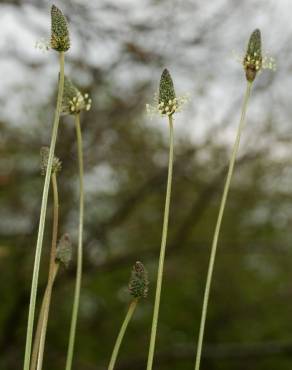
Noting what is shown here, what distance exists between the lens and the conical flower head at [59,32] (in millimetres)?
1381

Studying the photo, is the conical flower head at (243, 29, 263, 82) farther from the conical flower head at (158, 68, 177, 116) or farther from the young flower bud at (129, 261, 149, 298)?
the young flower bud at (129, 261, 149, 298)

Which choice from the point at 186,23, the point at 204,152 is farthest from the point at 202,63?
the point at 204,152

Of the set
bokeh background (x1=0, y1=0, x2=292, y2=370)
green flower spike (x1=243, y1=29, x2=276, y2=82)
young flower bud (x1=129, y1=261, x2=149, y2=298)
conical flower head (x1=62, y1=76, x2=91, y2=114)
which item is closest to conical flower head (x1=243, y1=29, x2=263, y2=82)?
green flower spike (x1=243, y1=29, x2=276, y2=82)

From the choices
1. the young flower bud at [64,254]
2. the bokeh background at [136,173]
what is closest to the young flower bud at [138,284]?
the young flower bud at [64,254]

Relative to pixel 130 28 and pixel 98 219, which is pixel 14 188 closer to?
pixel 98 219

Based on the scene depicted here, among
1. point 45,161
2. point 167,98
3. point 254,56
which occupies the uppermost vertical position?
point 254,56

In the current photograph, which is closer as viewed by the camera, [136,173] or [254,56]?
[254,56]

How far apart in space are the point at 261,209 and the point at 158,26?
295 cm

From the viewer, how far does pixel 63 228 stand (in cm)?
577

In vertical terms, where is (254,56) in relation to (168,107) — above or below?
above

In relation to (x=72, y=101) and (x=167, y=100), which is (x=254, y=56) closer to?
(x=167, y=100)

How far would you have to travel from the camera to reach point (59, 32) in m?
1.38

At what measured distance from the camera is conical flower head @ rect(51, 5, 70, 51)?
138 centimetres

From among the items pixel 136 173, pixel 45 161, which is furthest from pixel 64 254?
pixel 136 173
